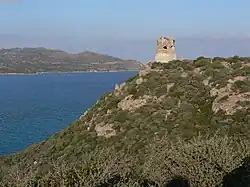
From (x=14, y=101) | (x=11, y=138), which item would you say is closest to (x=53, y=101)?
(x=14, y=101)

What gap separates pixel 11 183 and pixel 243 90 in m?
22.4

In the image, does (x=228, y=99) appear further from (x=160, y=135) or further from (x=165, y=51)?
(x=165, y=51)

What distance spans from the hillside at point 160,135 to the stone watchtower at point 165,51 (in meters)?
1.96

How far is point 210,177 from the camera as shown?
732 inches

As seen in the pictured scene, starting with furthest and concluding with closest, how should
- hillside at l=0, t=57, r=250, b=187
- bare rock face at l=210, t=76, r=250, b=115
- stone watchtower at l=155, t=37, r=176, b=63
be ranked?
1. stone watchtower at l=155, t=37, r=176, b=63
2. bare rock face at l=210, t=76, r=250, b=115
3. hillside at l=0, t=57, r=250, b=187

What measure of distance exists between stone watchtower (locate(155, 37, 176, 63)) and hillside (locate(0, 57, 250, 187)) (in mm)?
1959

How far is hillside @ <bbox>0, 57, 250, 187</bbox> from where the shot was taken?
739 inches

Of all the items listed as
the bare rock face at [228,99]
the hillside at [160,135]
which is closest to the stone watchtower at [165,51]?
the hillside at [160,135]

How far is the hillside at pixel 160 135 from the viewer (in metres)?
18.8

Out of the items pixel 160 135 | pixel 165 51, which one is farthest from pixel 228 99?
pixel 165 51

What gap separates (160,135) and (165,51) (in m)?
18.7

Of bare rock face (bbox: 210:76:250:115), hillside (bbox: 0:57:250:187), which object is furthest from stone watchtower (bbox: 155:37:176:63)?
bare rock face (bbox: 210:76:250:115)

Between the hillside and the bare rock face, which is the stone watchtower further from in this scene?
the bare rock face

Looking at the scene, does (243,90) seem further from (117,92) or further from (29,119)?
(29,119)
